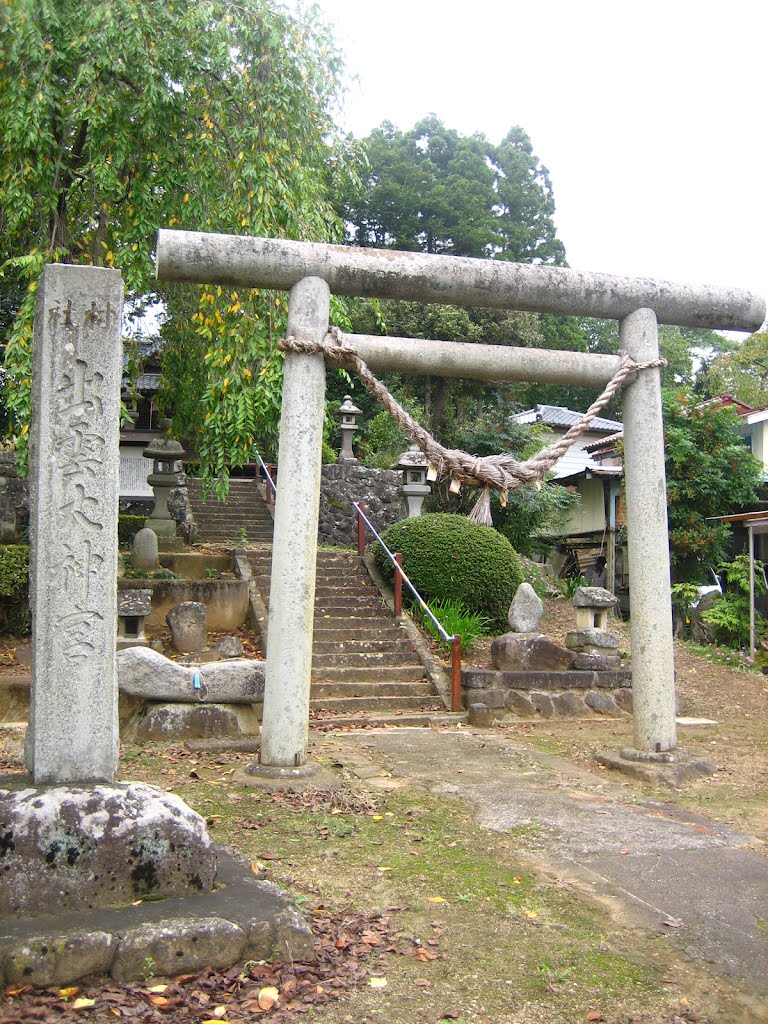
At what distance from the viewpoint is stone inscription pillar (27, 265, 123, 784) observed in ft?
11.7

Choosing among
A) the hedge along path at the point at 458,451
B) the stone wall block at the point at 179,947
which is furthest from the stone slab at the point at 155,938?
the hedge along path at the point at 458,451

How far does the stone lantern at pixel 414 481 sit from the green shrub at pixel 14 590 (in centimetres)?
738

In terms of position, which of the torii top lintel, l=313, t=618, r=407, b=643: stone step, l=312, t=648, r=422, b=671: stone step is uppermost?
the torii top lintel

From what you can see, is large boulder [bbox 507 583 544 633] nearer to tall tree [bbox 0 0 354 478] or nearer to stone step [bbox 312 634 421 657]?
stone step [bbox 312 634 421 657]

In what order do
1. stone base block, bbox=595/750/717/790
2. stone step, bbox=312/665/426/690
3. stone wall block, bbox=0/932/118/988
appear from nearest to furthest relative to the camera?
stone wall block, bbox=0/932/118/988, stone base block, bbox=595/750/717/790, stone step, bbox=312/665/426/690

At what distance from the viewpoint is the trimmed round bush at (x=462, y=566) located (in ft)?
41.5

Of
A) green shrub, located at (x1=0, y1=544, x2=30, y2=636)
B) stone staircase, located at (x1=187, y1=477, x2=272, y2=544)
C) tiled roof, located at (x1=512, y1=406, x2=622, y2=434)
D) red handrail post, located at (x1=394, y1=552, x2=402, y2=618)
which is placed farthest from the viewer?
tiled roof, located at (x1=512, y1=406, x2=622, y2=434)

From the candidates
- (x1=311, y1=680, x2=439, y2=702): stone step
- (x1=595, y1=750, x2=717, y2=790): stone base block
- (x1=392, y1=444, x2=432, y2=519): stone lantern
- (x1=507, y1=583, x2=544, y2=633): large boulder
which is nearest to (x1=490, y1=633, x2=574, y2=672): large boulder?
(x1=507, y1=583, x2=544, y2=633): large boulder

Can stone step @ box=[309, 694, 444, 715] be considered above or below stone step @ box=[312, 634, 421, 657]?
below

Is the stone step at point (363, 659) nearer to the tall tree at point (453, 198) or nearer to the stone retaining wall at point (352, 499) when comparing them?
the stone retaining wall at point (352, 499)

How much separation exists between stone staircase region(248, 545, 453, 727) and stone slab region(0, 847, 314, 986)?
19.4 ft

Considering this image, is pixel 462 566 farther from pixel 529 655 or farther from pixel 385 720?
pixel 385 720

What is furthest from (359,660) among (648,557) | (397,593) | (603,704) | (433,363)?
(433,363)

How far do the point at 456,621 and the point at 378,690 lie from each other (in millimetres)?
1962
